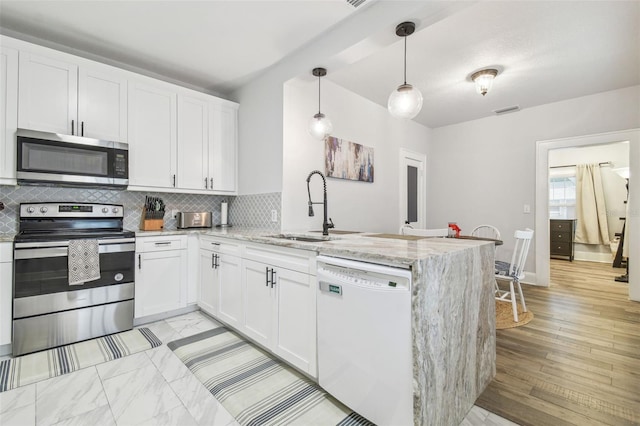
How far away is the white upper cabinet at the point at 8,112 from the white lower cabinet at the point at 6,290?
1.86 ft

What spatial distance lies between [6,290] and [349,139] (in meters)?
3.41

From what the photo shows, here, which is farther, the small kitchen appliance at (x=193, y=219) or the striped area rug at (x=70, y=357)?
the small kitchen appliance at (x=193, y=219)

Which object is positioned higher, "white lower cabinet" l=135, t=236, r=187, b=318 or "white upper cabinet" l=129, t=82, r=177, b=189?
"white upper cabinet" l=129, t=82, r=177, b=189

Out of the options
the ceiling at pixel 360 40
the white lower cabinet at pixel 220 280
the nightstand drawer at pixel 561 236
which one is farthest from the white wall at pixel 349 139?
the nightstand drawer at pixel 561 236

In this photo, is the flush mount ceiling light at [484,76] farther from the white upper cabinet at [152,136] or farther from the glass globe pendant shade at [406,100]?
the white upper cabinet at [152,136]

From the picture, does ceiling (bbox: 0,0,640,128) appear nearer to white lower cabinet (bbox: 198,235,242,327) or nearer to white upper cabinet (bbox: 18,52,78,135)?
white upper cabinet (bbox: 18,52,78,135)

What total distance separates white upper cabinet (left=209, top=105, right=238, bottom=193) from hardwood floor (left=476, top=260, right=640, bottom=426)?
3.14m

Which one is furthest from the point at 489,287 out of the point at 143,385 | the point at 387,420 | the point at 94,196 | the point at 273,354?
the point at 94,196

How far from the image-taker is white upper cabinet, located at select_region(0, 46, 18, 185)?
89.2 inches

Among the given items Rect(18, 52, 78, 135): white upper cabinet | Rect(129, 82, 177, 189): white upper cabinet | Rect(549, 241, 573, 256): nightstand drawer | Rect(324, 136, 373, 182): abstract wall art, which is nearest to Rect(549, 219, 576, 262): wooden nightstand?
Rect(549, 241, 573, 256): nightstand drawer

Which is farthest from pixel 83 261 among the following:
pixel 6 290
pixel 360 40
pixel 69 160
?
pixel 360 40

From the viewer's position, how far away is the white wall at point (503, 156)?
3818 millimetres

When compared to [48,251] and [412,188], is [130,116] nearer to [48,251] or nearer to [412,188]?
[48,251]

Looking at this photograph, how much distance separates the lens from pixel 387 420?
138cm
